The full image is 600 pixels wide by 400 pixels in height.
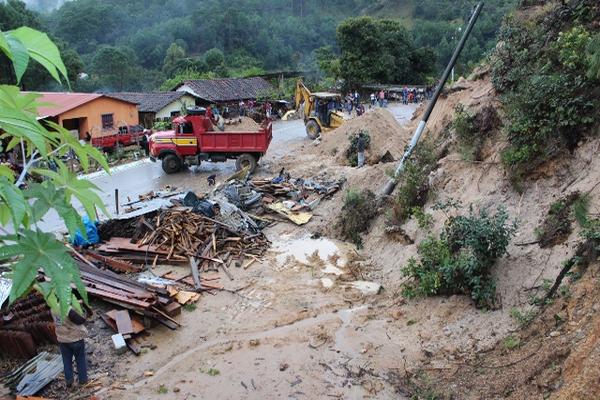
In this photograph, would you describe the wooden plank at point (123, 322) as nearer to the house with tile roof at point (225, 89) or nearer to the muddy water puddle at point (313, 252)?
the muddy water puddle at point (313, 252)

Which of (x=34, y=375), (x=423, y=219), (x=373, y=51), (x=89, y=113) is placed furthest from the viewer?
(x=373, y=51)

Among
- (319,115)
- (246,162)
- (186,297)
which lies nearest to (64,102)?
(246,162)

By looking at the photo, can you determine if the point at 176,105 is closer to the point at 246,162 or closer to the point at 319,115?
the point at 319,115

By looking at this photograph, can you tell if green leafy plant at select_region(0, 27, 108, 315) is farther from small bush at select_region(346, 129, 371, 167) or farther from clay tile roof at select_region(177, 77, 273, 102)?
clay tile roof at select_region(177, 77, 273, 102)

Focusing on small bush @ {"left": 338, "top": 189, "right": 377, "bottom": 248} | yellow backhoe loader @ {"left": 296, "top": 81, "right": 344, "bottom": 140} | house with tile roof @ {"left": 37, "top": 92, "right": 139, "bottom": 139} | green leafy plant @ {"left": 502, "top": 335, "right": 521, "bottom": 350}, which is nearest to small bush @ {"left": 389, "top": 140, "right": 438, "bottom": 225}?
small bush @ {"left": 338, "top": 189, "right": 377, "bottom": 248}

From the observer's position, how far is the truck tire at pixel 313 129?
91.5 ft

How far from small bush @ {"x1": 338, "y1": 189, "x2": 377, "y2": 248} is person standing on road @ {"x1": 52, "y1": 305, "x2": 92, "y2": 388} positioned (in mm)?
7559

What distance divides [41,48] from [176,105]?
36.0m

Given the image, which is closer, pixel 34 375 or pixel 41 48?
pixel 41 48

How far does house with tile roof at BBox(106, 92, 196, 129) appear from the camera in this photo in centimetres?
3566

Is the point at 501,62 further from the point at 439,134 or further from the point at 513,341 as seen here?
the point at 513,341

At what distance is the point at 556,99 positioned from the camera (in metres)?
10.1

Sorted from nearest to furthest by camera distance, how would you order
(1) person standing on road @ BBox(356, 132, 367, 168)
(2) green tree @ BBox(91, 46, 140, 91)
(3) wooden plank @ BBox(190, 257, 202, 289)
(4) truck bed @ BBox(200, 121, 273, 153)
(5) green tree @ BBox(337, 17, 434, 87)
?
(3) wooden plank @ BBox(190, 257, 202, 289), (1) person standing on road @ BBox(356, 132, 367, 168), (4) truck bed @ BBox(200, 121, 273, 153), (5) green tree @ BBox(337, 17, 434, 87), (2) green tree @ BBox(91, 46, 140, 91)

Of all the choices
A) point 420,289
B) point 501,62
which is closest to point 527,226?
point 420,289
